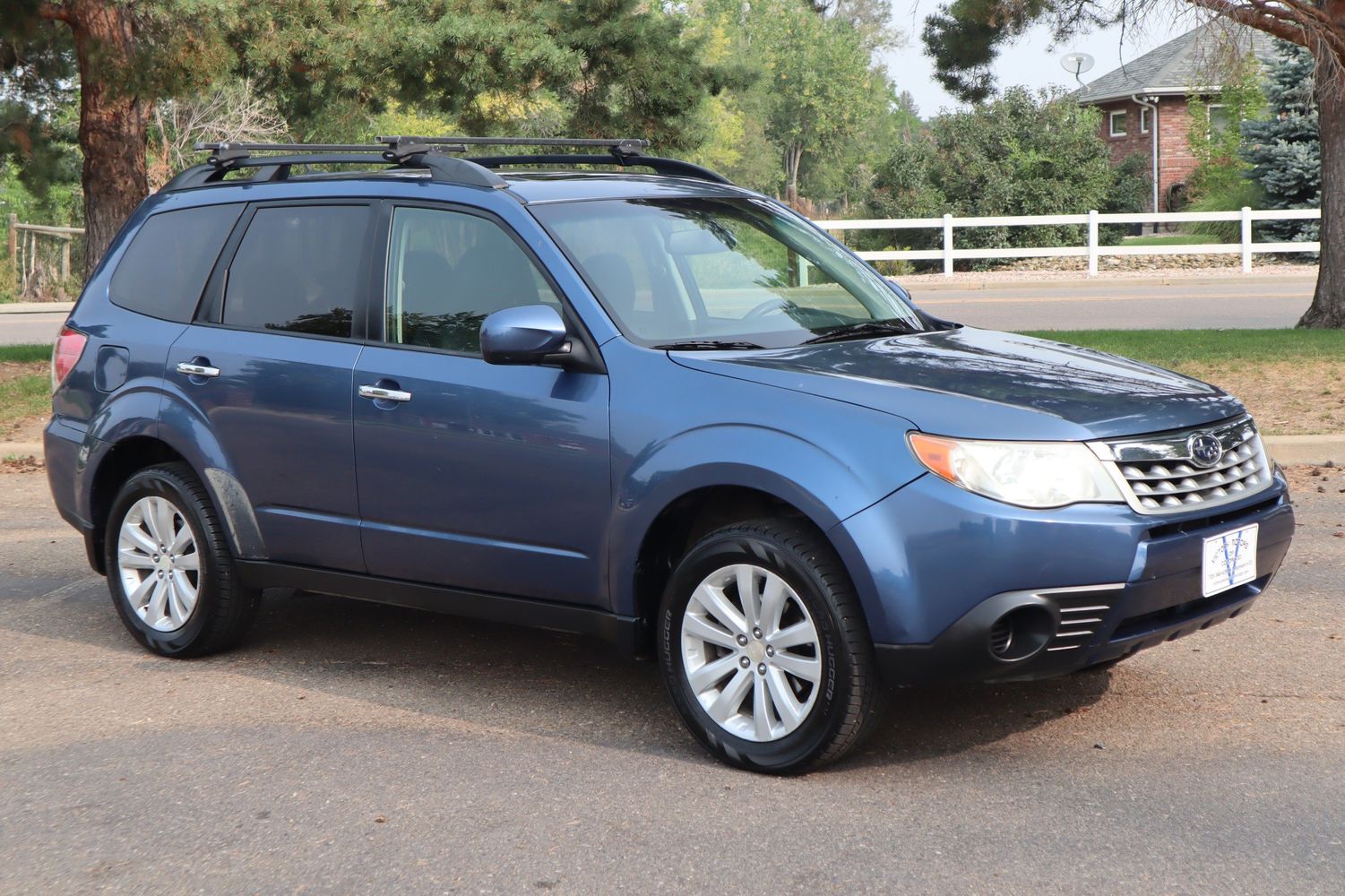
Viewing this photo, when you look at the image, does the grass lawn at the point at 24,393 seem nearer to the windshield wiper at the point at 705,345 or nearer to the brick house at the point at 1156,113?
the windshield wiper at the point at 705,345

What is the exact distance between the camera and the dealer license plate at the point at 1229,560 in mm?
4383

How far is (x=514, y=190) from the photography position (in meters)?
5.27

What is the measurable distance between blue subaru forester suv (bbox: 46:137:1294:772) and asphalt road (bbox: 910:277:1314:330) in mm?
11708

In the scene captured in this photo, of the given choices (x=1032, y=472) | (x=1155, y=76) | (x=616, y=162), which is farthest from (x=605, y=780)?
(x=1155, y=76)

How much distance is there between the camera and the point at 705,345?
4.90 meters

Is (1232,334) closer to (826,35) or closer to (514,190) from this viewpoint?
(514,190)

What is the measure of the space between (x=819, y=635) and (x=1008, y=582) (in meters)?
0.57

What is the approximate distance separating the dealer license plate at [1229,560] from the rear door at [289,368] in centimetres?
288

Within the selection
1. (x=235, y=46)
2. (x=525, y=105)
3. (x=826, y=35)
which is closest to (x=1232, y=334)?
(x=525, y=105)

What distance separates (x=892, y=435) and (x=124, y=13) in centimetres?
1225

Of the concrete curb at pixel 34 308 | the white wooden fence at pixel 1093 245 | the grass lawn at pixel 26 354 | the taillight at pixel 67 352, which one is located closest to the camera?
the taillight at pixel 67 352

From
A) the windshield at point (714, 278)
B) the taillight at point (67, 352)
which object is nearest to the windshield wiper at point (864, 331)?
Result: the windshield at point (714, 278)

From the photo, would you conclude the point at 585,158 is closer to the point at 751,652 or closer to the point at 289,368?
the point at 289,368

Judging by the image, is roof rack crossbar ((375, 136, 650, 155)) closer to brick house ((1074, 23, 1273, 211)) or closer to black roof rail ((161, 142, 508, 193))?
black roof rail ((161, 142, 508, 193))
